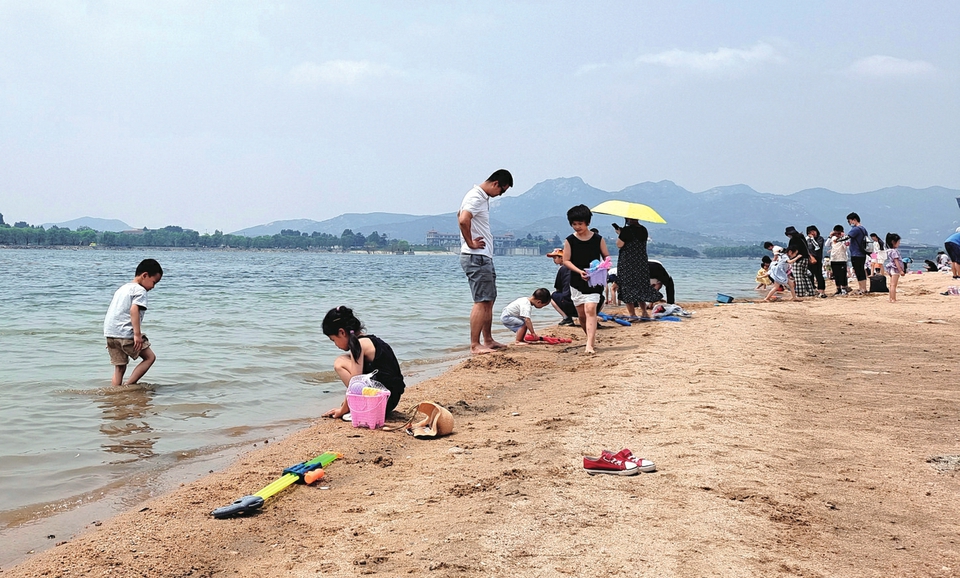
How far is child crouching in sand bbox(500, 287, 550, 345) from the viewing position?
9969 millimetres

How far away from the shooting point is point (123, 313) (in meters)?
7.26

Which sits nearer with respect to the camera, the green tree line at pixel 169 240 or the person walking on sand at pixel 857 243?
the person walking on sand at pixel 857 243

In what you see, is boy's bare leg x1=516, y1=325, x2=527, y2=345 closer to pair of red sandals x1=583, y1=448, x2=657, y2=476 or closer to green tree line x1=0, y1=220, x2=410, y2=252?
pair of red sandals x1=583, y1=448, x2=657, y2=476

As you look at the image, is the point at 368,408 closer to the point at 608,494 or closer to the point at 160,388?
the point at 608,494

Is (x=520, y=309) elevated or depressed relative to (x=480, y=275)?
depressed

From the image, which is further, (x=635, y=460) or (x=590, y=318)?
(x=590, y=318)

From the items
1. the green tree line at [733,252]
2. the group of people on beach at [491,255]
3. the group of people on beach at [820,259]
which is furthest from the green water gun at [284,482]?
the green tree line at [733,252]

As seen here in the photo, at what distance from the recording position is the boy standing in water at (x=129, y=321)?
23.7 feet

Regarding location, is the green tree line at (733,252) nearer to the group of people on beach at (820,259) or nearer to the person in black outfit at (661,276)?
the group of people on beach at (820,259)

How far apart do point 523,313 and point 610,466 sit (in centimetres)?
625

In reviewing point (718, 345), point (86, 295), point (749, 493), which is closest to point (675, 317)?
point (718, 345)

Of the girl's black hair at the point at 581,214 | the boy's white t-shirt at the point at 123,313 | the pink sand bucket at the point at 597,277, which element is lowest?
the boy's white t-shirt at the point at 123,313

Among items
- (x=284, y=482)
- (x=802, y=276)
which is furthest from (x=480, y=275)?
(x=802, y=276)

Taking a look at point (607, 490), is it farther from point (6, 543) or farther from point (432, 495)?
point (6, 543)
